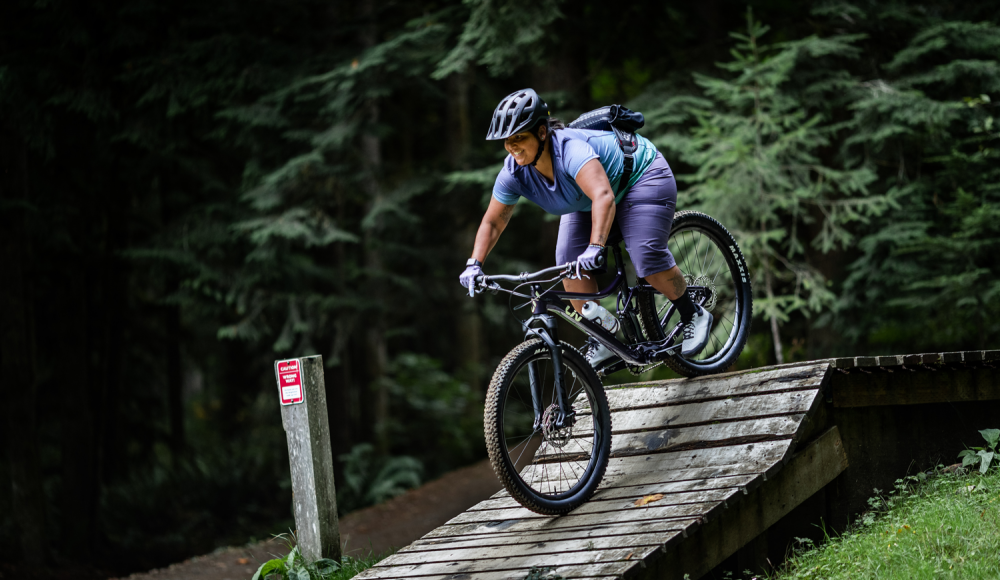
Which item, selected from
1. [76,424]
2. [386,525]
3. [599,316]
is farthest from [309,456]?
[76,424]

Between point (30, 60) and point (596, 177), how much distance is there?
885 centimetres

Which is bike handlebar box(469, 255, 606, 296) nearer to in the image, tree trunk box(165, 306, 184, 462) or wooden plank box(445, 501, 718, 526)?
wooden plank box(445, 501, 718, 526)

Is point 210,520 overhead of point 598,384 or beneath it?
beneath

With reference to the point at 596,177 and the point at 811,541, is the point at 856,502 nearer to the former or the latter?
the point at 811,541

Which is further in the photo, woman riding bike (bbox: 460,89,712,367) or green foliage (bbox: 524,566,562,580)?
woman riding bike (bbox: 460,89,712,367)

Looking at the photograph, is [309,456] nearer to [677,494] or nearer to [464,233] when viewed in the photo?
[677,494]

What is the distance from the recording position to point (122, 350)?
1284cm

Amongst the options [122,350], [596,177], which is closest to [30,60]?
[122,350]

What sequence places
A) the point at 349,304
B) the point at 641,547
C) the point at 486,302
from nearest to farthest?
the point at 641,547 → the point at 349,304 → the point at 486,302

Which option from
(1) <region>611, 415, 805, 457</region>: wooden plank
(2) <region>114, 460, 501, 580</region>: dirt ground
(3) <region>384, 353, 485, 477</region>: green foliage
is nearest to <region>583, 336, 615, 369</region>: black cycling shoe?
(1) <region>611, 415, 805, 457</region>: wooden plank

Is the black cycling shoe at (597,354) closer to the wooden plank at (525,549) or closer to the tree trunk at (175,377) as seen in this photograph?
the wooden plank at (525,549)

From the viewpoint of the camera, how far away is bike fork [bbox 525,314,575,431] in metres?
3.86

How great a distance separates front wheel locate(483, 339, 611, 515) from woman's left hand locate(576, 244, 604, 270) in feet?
1.50

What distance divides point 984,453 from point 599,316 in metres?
2.24
